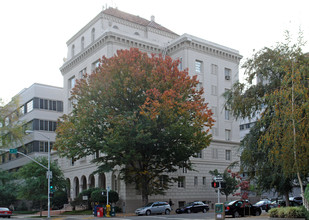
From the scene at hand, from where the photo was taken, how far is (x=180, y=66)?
54.0 meters

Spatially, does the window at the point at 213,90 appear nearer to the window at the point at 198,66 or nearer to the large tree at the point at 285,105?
the window at the point at 198,66

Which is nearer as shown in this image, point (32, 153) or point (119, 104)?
point (119, 104)

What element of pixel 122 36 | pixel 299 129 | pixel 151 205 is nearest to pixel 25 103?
pixel 122 36

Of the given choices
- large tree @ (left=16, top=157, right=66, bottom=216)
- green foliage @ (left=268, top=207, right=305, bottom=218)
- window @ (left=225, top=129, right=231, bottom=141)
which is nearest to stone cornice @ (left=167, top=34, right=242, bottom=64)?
window @ (left=225, top=129, right=231, bottom=141)

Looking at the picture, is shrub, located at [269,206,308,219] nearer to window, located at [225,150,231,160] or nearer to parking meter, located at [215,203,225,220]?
parking meter, located at [215,203,225,220]

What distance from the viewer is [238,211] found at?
1377 inches

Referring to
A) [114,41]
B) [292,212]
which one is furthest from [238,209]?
[114,41]

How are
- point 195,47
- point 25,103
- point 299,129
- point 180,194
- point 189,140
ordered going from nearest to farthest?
1. point 299,129
2. point 189,140
3. point 180,194
4. point 195,47
5. point 25,103

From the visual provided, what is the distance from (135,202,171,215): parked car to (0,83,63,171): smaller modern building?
30260mm

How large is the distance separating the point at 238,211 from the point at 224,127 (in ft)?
73.2

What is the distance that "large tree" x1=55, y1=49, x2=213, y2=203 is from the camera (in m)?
36.7

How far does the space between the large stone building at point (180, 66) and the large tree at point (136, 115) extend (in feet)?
35.6

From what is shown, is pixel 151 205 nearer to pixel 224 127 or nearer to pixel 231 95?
pixel 231 95

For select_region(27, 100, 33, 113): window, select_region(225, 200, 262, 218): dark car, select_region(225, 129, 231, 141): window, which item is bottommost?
select_region(225, 200, 262, 218): dark car
